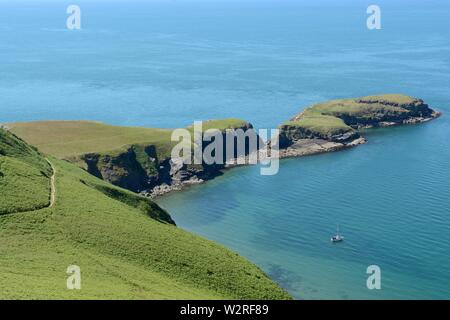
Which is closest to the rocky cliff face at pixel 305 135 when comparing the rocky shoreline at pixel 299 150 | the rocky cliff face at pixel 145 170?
the rocky shoreline at pixel 299 150

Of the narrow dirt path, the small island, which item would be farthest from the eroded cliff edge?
the narrow dirt path

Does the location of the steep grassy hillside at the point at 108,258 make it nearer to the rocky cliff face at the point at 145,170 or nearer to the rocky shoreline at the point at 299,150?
the rocky cliff face at the point at 145,170

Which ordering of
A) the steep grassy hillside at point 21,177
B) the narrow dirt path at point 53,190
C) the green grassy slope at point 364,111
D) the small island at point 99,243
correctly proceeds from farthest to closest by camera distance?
the green grassy slope at point 364,111 < the narrow dirt path at point 53,190 < the steep grassy hillside at point 21,177 < the small island at point 99,243

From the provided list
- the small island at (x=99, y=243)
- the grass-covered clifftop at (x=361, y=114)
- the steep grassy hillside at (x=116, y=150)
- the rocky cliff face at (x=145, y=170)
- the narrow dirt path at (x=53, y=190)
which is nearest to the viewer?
the small island at (x=99, y=243)

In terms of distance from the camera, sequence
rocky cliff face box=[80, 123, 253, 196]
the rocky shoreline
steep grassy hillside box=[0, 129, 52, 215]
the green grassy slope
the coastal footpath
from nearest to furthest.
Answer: steep grassy hillside box=[0, 129, 52, 215] → rocky cliff face box=[80, 123, 253, 196] → the coastal footpath → the rocky shoreline → the green grassy slope

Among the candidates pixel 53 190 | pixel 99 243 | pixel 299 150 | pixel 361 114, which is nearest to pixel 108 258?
pixel 99 243

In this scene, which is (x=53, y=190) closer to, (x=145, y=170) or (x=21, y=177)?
(x=21, y=177)

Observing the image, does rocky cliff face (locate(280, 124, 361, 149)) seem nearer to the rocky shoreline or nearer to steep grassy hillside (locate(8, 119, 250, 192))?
the rocky shoreline
